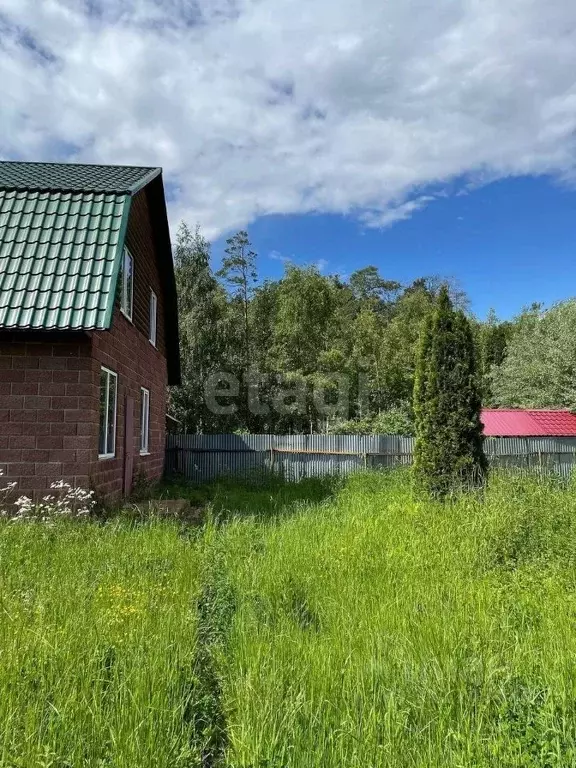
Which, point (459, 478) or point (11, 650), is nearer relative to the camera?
point (11, 650)

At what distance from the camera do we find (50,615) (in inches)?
139

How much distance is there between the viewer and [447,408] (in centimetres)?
858

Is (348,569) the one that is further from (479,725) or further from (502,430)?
(502,430)

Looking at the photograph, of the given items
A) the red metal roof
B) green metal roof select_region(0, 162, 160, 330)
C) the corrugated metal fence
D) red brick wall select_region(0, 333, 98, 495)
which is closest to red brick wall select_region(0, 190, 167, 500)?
red brick wall select_region(0, 333, 98, 495)

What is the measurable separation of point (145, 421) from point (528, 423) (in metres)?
13.4

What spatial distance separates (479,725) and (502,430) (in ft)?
56.6

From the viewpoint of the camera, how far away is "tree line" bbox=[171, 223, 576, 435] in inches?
877

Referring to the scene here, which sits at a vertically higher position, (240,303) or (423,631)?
(240,303)

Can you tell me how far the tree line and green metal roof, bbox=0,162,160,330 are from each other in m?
13.5

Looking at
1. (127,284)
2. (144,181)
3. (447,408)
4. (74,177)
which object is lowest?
(447,408)

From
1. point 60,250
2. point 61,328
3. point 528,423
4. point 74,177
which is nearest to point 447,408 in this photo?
point 61,328

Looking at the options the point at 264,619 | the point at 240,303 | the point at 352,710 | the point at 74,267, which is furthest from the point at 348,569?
the point at 240,303

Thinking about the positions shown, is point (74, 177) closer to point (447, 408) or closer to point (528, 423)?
point (447, 408)

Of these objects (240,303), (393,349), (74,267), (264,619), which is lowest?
(264,619)
